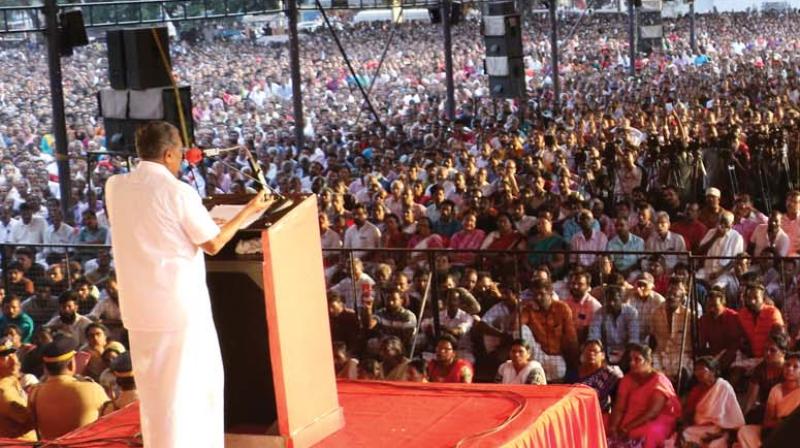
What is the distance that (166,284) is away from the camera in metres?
3.88

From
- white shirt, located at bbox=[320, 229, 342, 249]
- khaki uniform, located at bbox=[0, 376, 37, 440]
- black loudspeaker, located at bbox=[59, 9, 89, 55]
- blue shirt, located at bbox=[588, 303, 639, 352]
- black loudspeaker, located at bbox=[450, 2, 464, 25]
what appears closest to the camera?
khaki uniform, located at bbox=[0, 376, 37, 440]

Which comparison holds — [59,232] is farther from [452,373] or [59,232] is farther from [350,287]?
[452,373]

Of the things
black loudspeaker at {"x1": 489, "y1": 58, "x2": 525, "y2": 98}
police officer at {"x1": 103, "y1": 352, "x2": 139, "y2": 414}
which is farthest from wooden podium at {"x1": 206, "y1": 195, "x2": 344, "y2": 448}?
black loudspeaker at {"x1": 489, "y1": 58, "x2": 525, "y2": 98}

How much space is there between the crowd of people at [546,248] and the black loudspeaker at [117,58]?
2.67 feet

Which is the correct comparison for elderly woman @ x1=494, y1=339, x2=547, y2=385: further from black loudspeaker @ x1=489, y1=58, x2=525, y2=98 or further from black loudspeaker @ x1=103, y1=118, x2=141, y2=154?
black loudspeaker @ x1=489, y1=58, x2=525, y2=98

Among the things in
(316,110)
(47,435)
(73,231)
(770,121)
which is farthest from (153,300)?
(316,110)

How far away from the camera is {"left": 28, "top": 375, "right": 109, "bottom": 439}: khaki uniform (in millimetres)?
5957

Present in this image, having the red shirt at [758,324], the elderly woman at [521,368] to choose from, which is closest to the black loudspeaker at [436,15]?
the red shirt at [758,324]

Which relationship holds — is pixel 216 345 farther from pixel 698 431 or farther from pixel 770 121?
pixel 770 121

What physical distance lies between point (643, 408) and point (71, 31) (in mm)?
7896

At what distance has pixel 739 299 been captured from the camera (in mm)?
8250

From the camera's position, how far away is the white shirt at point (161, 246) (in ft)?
12.7

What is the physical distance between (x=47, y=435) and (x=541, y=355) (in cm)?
323

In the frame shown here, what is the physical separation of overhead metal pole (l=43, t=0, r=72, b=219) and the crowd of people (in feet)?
0.83
